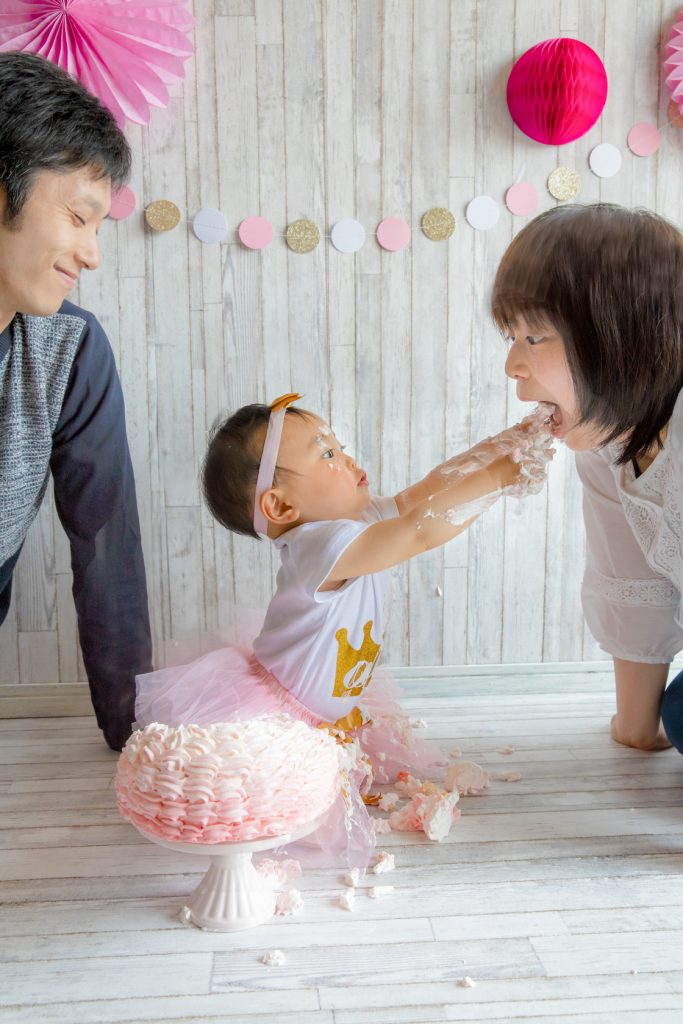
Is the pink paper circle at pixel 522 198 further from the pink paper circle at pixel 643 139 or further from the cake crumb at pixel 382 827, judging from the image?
the cake crumb at pixel 382 827

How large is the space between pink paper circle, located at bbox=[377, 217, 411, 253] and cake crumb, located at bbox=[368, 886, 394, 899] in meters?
1.36

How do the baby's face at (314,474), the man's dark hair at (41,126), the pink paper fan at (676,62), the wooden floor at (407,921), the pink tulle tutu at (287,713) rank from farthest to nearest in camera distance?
the pink paper fan at (676,62) < the baby's face at (314,474) < the pink tulle tutu at (287,713) < the man's dark hair at (41,126) < the wooden floor at (407,921)

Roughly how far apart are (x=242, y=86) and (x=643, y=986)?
1865 millimetres

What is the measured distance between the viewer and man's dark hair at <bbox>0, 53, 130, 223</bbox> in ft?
4.87

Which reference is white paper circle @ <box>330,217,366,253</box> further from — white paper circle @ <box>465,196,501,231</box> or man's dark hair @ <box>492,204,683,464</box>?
man's dark hair @ <box>492,204,683,464</box>

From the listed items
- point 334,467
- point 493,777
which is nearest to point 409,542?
point 334,467

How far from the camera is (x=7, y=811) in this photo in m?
1.76

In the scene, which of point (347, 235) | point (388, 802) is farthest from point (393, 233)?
point (388, 802)

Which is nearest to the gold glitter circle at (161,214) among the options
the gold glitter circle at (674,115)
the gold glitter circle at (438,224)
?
the gold glitter circle at (438,224)

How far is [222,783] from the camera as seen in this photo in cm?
129

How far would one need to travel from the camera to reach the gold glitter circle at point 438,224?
2.12m

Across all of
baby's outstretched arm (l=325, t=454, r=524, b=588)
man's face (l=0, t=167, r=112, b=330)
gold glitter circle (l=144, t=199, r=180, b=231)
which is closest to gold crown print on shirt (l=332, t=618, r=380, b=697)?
baby's outstretched arm (l=325, t=454, r=524, b=588)

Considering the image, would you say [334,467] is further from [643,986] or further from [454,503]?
[643,986]

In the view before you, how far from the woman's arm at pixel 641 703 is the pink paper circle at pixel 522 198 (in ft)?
3.35
